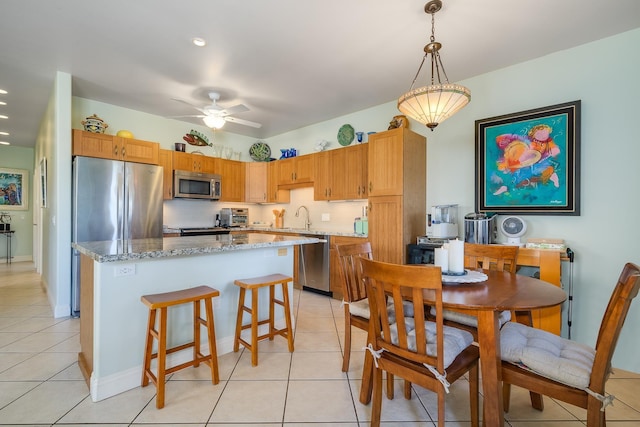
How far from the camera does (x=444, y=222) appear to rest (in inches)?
127

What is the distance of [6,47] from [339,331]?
4099 millimetres

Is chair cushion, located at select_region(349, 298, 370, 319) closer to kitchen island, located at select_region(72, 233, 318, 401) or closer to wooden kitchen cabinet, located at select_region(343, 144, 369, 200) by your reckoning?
kitchen island, located at select_region(72, 233, 318, 401)

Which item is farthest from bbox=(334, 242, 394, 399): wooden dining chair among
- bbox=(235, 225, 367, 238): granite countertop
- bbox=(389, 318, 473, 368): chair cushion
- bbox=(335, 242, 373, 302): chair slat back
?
bbox=(235, 225, 367, 238): granite countertop

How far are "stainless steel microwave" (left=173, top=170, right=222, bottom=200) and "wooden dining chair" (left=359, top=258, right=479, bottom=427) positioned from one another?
395 cm

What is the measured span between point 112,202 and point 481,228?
413cm

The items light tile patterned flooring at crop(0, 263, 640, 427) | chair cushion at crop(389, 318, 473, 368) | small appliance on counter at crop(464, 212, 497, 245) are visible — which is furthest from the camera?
small appliance on counter at crop(464, 212, 497, 245)

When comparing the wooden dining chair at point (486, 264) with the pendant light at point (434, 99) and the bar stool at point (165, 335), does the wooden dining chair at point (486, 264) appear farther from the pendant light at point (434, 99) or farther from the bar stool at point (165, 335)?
the bar stool at point (165, 335)

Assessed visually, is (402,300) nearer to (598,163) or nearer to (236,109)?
(598,163)

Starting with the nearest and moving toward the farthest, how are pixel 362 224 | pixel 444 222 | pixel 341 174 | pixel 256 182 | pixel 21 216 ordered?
pixel 444 222 → pixel 362 224 → pixel 341 174 → pixel 256 182 → pixel 21 216

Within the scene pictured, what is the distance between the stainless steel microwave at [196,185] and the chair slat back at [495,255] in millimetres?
4012

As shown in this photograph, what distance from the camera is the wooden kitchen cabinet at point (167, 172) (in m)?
4.53

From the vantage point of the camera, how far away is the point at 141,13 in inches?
89.4

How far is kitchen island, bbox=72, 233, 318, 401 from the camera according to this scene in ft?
6.14

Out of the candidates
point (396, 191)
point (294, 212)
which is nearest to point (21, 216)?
point (294, 212)
